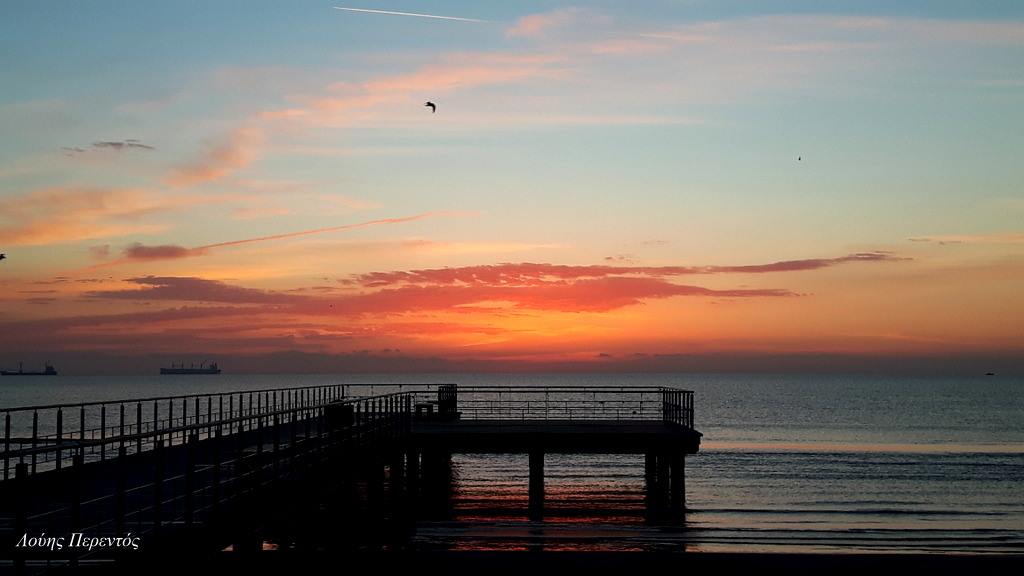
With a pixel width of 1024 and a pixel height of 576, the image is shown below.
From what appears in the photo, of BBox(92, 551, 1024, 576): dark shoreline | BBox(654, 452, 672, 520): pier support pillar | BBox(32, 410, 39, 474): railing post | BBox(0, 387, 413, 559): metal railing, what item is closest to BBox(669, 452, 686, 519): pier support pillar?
BBox(654, 452, 672, 520): pier support pillar

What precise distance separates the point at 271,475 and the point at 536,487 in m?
23.1

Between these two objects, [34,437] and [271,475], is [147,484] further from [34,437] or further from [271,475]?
[271,475]

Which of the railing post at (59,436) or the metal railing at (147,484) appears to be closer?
the metal railing at (147,484)

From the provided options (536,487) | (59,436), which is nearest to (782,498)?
(536,487)

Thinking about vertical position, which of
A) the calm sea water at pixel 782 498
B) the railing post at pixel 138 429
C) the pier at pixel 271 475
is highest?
the railing post at pixel 138 429

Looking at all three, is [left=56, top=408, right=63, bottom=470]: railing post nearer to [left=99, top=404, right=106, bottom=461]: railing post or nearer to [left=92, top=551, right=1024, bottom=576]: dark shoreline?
[left=99, top=404, right=106, bottom=461]: railing post

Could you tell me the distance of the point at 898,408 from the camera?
540 ft

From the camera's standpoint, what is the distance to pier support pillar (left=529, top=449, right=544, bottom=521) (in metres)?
41.0

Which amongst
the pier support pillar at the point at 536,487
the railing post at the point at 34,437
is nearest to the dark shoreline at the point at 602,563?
the railing post at the point at 34,437

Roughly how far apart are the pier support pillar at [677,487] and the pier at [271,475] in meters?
0.06

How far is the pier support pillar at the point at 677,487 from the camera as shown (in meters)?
40.6

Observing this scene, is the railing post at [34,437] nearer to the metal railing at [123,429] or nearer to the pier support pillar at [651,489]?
the metal railing at [123,429]

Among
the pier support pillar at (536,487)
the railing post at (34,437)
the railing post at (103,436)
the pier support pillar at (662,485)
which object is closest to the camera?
the railing post at (103,436)

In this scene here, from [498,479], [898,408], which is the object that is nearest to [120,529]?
[498,479]
